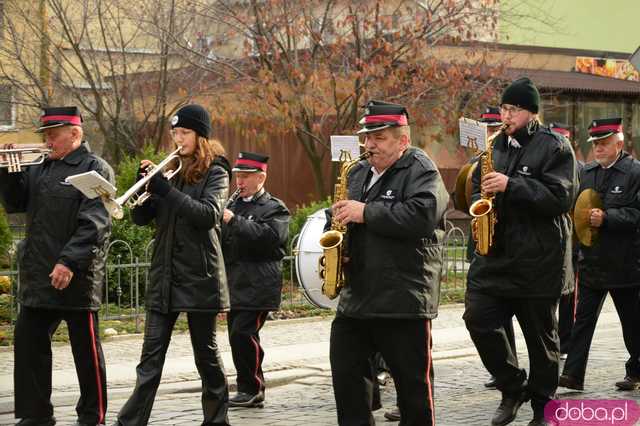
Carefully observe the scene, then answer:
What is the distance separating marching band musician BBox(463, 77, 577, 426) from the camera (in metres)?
8.09

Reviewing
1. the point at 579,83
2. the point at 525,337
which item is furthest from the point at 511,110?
the point at 579,83

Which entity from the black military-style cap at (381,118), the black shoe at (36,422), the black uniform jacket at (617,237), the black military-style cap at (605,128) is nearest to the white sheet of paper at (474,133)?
the black military-style cap at (605,128)

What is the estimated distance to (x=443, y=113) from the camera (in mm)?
20156

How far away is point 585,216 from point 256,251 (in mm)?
2612

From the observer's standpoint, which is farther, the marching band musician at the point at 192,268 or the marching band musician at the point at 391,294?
the marching band musician at the point at 192,268

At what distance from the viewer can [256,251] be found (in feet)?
32.6

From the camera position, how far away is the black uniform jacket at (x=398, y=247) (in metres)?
6.73

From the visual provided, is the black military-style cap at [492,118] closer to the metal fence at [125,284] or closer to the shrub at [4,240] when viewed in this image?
the metal fence at [125,284]

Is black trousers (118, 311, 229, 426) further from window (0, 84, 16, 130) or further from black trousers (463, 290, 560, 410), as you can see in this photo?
window (0, 84, 16, 130)

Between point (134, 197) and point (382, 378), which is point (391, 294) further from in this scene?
point (382, 378)

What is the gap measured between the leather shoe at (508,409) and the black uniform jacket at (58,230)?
275cm

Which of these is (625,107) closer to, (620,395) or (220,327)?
(220,327)

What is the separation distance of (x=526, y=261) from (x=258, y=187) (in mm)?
2813

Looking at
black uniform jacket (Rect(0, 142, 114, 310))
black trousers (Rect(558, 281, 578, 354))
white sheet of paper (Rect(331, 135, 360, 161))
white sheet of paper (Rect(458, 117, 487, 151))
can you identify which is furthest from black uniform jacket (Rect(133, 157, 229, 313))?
black trousers (Rect(558, 281, 578, 354))
